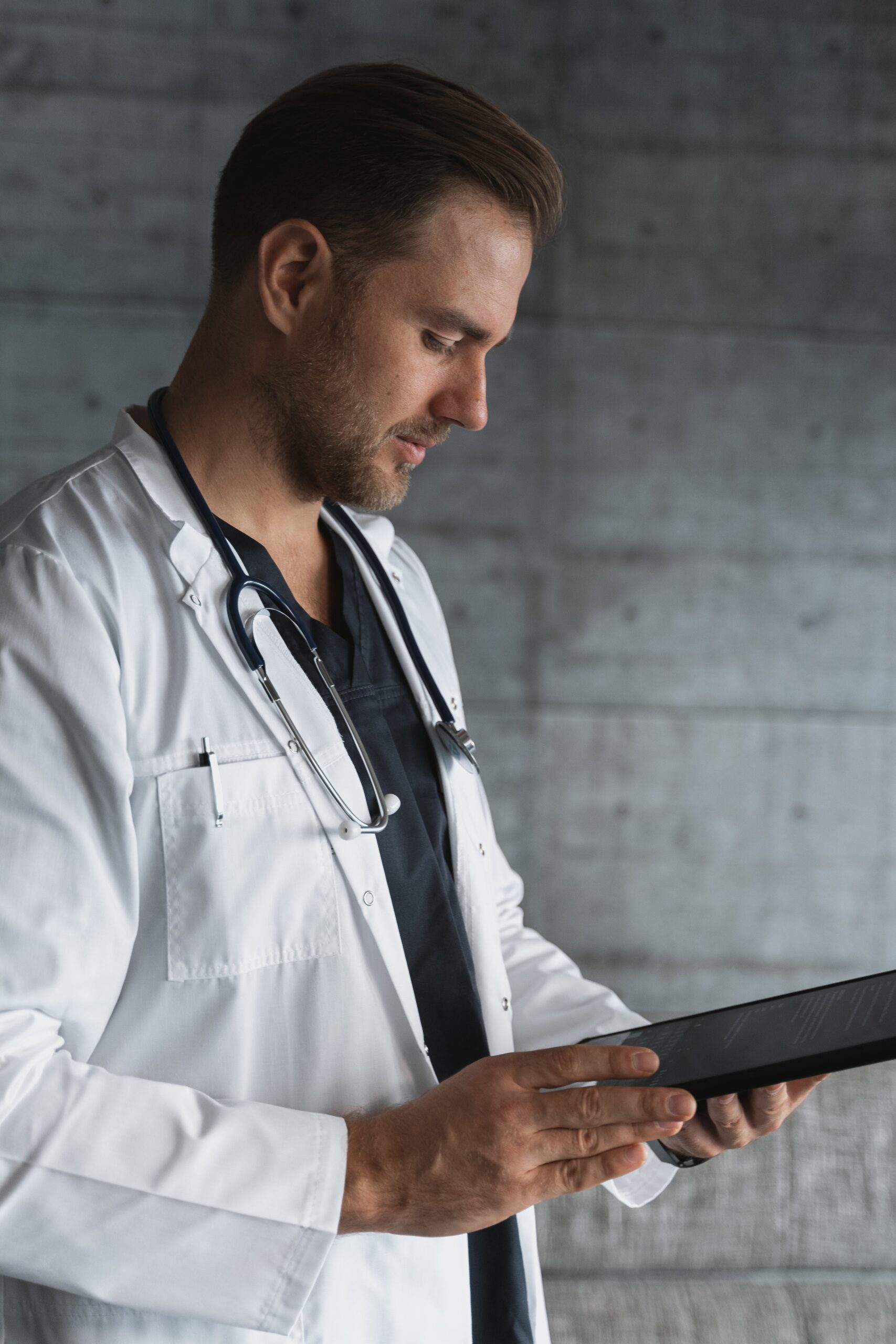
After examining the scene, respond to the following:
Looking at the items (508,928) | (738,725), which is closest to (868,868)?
(738,725)

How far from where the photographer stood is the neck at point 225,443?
1.11 m

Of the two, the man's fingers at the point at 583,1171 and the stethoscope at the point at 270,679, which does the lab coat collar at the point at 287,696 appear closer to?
the stethoscope at the point at 270,679

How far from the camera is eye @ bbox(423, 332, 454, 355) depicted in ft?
3.69

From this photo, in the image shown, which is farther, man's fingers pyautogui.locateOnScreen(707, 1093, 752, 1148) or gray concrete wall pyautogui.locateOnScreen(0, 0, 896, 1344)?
gray concrete wall pyautogui.locateOnScreen(0, 0, 896, 1344)

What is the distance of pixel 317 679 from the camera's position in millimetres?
1124

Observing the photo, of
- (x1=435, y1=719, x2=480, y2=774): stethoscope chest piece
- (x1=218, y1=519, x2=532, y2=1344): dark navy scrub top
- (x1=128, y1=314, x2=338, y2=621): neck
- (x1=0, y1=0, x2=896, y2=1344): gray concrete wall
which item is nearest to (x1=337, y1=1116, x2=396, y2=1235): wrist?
(x1=218, y1=519, x2=532, y2=1344): dark navy scrub top

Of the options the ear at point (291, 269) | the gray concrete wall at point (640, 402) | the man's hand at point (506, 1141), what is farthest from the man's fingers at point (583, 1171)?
the gray concrete wall at point (640, 402)

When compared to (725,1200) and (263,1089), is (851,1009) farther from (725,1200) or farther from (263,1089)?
(725,1200)

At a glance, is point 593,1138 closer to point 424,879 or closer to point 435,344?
point 424,879

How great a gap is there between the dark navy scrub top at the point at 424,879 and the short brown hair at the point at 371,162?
1.05 feet

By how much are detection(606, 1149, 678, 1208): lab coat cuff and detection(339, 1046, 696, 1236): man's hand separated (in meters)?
0.44

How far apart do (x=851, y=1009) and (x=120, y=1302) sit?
2.03 feet

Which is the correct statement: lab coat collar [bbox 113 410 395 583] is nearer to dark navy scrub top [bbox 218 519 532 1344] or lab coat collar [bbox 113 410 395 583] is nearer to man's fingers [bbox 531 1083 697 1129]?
dark navy scrub top [bbox 218 519 532 1344]

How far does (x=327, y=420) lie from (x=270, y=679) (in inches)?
11.1
